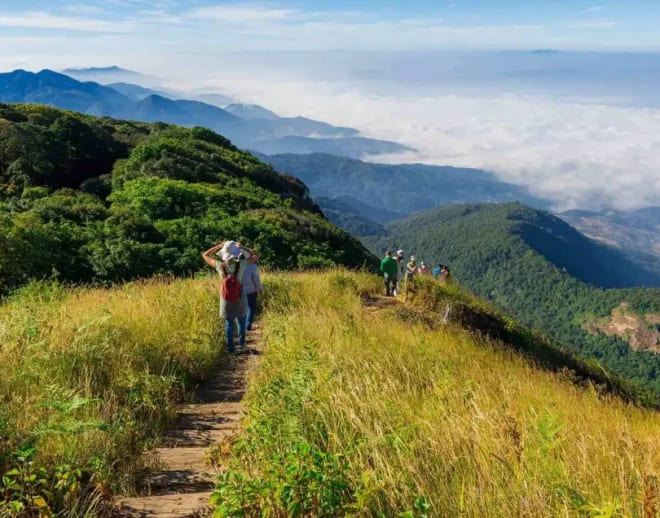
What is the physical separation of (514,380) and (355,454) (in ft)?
10.1

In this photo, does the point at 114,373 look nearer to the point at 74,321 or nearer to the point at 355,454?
the point at 74,321

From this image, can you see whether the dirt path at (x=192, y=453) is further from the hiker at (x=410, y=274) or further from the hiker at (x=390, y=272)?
the hiker at (x=410, y=274)

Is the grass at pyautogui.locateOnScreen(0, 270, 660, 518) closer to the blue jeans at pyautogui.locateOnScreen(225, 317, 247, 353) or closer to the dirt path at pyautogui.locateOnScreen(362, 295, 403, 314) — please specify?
the blue jeans at pyautogui.locateOnScreen(225, 317, 247, 353)

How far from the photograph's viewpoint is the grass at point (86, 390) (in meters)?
3.32

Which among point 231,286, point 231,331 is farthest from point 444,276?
point 231,331

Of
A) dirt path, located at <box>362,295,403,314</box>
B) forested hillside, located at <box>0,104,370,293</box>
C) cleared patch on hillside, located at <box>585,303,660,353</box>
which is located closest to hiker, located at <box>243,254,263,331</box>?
dirt path, located at <box>362,295,403,314</box>

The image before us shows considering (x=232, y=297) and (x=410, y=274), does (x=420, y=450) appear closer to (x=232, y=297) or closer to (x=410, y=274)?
(x=232, y=297)

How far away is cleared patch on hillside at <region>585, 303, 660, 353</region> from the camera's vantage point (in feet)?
460

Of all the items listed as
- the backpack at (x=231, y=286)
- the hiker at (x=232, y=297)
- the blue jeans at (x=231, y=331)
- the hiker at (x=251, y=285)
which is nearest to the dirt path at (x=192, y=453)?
the blue jeans at (x=231, y=331)

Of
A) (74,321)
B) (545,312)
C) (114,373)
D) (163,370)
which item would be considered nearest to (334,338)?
(163,370)

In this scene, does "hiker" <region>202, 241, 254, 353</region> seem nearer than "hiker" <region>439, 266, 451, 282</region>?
Yes

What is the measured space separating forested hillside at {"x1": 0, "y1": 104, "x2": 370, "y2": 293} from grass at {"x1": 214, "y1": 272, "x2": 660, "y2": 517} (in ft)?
34.5

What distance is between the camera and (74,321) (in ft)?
20.8

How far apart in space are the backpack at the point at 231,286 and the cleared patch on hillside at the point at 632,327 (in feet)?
492
